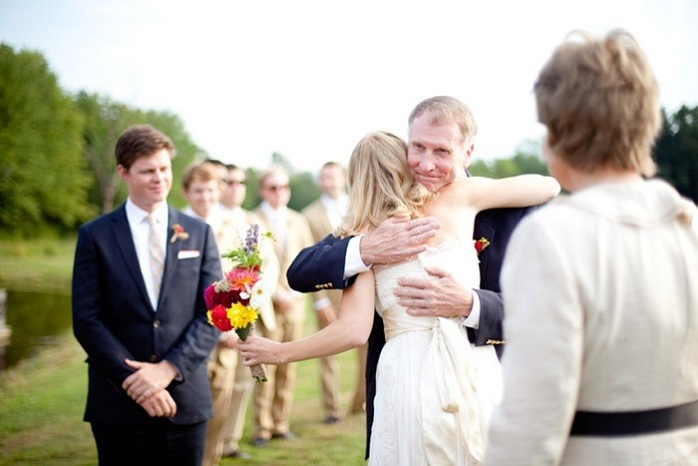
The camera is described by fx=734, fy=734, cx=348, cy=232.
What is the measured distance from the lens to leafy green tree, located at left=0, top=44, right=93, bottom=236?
4272 cm

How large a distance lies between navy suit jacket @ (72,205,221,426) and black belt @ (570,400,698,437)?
115 inches

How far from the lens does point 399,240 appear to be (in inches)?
121

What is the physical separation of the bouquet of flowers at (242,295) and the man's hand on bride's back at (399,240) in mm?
765

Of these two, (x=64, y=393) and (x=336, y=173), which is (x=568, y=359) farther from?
→ (x=64, y=393)

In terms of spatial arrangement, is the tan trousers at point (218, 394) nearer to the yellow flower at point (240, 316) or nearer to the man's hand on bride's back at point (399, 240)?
the yellow flower at point (240, 316)

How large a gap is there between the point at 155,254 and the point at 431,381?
2183mm

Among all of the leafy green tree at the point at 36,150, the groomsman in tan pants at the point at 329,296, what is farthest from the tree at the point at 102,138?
the groomsman in tan pants at the point at 329,296

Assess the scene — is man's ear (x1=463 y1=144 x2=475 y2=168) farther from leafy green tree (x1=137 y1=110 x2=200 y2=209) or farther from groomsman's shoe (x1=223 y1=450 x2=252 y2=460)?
leafy green tree (x1=137 y1=110 x2=200 y2=209)

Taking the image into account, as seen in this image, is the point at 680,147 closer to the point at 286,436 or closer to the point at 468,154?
the point at 286,436

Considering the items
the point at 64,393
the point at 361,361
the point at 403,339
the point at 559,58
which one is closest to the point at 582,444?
the point at 559,58

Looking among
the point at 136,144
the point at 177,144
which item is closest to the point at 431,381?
the point at 136,144

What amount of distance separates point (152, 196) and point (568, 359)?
3.25 m

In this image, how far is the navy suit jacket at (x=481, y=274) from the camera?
10.4 ft

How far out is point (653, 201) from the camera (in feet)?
6.40
